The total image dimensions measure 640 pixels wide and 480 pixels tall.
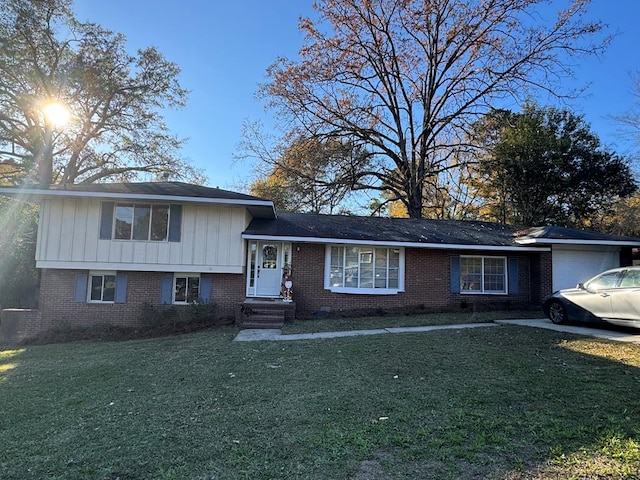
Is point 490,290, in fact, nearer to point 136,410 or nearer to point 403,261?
point 403,261

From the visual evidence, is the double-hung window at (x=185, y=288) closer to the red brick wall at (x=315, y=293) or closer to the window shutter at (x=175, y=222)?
the red brick wall at (x=315, y=293)

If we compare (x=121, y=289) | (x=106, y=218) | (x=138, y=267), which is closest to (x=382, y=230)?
(x=138, y=267)

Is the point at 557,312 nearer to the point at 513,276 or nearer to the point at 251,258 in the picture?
the point at 513,276

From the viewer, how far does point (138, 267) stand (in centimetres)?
1278

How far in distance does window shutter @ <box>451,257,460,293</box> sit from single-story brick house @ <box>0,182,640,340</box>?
0.04 m

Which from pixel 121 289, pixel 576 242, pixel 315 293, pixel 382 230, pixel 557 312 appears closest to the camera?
pixel 557 312

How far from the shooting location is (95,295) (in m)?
13.1

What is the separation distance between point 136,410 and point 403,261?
10.8 metres

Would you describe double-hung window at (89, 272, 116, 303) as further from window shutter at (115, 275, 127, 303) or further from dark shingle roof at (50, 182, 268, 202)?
dark shingle roof at (50, 182, 268, 202)

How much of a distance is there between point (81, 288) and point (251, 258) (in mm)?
5383

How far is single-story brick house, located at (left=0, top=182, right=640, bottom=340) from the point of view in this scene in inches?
500

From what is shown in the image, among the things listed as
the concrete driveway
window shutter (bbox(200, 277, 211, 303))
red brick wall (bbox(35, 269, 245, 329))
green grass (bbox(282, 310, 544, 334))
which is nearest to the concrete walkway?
the concrete driveway

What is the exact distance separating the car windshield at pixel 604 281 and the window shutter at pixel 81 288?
14303mm

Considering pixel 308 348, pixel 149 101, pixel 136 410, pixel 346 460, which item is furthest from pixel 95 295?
pixel 149 101
